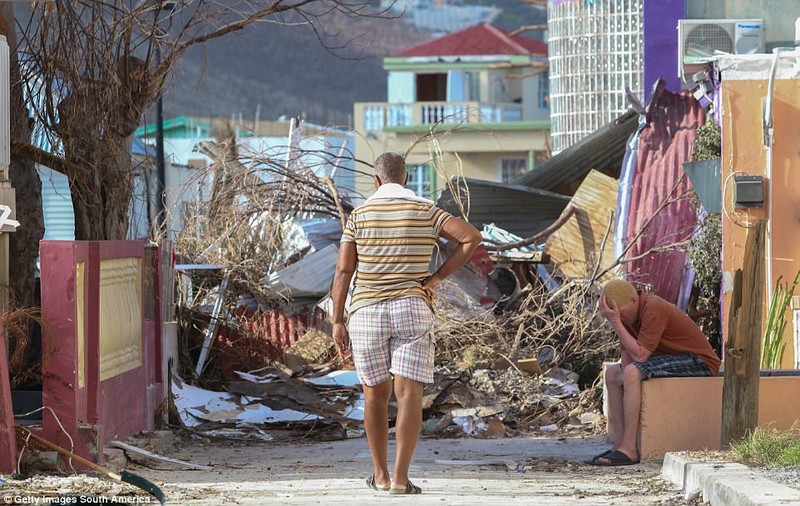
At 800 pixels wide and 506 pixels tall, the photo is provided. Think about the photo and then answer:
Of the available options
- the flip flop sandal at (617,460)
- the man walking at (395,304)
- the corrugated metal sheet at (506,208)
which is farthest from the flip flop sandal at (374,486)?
the corrugated metal sheet at (506,208)

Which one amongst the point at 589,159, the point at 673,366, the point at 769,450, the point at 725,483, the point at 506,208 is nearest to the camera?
the point at 725,483

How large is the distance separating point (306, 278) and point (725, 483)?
922 centimetres

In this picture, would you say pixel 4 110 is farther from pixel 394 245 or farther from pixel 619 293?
pixel 619 293

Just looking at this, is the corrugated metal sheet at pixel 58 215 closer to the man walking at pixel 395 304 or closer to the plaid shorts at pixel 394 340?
the man walking at pixel 395 304

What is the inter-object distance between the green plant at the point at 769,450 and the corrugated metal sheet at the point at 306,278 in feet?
26.5

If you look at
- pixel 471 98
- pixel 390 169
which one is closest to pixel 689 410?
pixel 390 169

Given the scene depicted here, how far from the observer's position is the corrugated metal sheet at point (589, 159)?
19.1 metres

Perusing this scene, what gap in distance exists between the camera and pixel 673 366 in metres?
9.57

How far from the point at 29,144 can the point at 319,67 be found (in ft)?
263

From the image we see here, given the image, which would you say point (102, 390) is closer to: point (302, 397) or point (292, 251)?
point (302, 397)

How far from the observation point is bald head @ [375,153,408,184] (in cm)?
770

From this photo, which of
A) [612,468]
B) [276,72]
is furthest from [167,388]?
[276,72]

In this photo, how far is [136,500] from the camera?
7.21 metres

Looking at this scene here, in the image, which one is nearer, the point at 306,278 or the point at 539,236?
the point at 306,278
